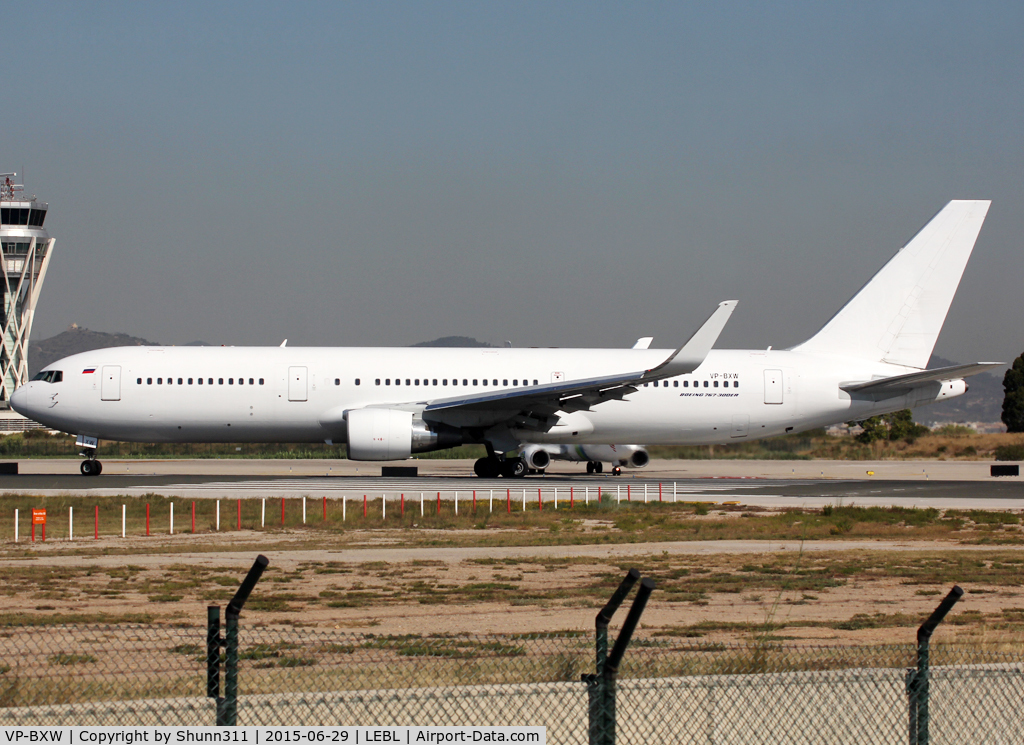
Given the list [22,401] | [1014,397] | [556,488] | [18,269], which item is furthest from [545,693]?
[18,269]

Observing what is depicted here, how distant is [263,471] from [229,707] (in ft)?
129

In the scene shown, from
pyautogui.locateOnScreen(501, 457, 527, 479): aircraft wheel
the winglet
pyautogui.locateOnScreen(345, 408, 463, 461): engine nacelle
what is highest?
the winglet

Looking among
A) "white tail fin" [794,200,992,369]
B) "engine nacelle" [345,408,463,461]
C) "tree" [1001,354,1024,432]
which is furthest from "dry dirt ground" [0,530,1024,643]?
"tree" [1001,354,1024,432]

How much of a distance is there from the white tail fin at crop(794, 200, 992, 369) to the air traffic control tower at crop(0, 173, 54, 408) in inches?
5031

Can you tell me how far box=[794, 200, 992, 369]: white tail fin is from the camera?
135 ft

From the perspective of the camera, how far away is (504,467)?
3800cm

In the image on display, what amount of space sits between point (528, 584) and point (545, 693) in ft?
27.9

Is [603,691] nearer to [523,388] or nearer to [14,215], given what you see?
[523,388]

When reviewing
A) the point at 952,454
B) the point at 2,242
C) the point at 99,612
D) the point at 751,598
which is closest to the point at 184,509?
the point at 99,612

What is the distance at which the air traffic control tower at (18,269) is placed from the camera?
142375mm

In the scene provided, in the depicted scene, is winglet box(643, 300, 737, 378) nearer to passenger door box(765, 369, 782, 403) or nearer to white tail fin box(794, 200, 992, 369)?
passenger door box(765, 369, 782, 403)

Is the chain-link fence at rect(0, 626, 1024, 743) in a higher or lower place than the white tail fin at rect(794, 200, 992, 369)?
lower

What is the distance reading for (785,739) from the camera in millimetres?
7914

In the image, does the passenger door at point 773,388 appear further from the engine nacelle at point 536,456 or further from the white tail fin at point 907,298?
the engine nacelle at point 536,456
